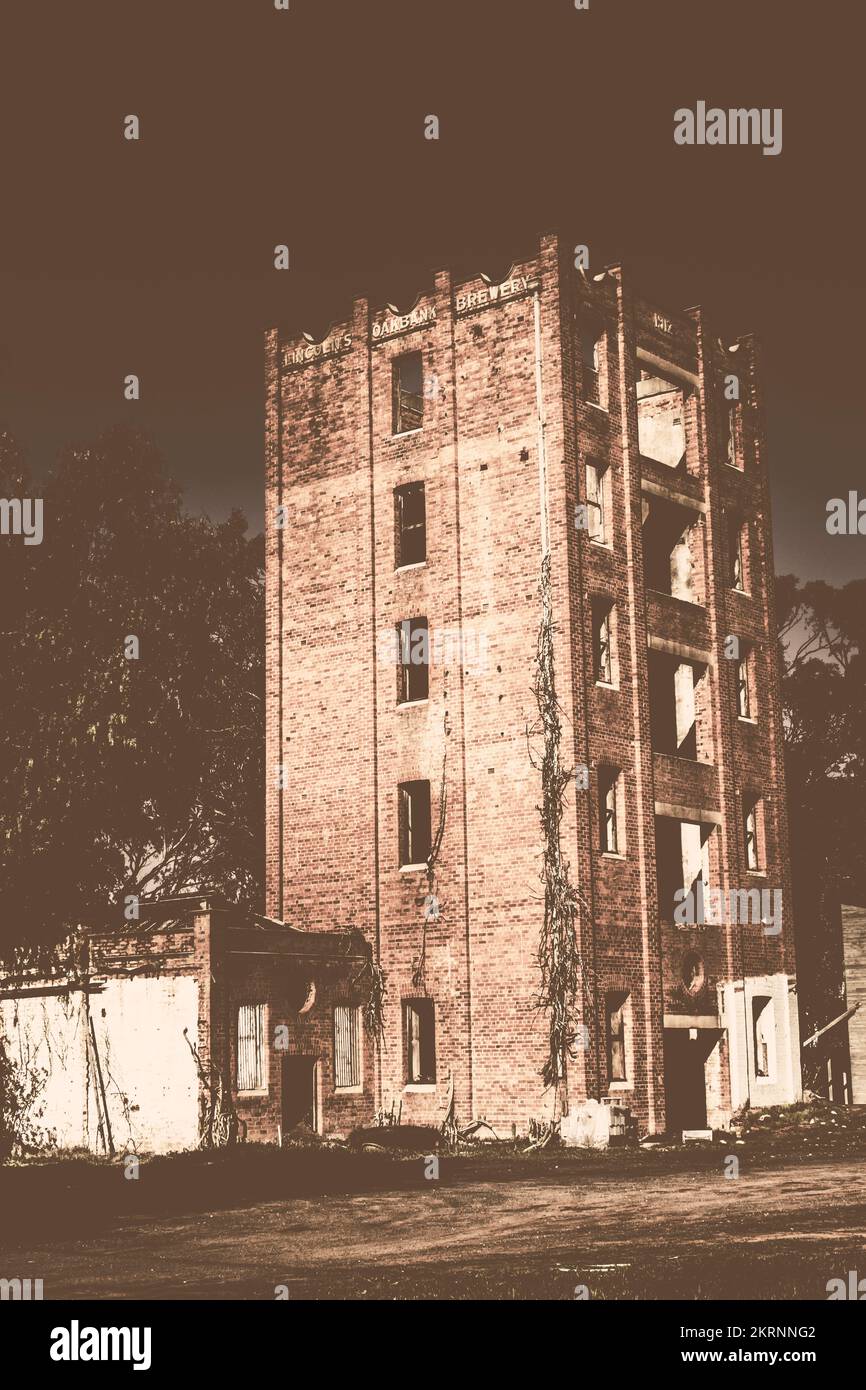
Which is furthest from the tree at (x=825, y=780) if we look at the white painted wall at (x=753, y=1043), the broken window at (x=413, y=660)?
the broken window at (x=413, y=660)

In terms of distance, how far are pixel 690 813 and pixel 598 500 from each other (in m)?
6.68

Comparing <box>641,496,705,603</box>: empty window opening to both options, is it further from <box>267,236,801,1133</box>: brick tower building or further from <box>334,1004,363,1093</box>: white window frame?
<box>334,1004,363,1093</box>: white window frame

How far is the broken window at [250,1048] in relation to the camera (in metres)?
27.8

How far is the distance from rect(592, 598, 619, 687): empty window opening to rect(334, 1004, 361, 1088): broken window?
808 cm

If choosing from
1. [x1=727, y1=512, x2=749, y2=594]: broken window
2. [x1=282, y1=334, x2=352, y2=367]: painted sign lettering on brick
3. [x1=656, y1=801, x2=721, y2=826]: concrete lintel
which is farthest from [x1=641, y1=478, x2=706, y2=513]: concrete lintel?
[x1=282, y1=334, x2=352, y2=367]: painted sign lettering on brick

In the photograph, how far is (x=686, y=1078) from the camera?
106 ft

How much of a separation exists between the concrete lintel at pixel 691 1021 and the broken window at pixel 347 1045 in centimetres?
594

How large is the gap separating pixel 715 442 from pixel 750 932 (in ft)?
35.2

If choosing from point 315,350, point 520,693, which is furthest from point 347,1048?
point 315,350

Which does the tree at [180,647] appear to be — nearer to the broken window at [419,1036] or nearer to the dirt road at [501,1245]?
the broken window at [419,1036]

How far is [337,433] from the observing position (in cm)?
3388

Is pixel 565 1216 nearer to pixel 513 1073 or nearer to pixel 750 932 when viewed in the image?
pixel 513 1073

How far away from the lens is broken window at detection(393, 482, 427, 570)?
3253 centimetres
